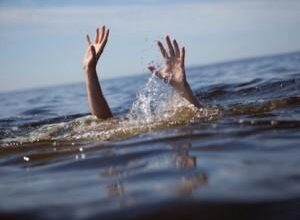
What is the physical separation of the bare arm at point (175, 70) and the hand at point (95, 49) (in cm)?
80

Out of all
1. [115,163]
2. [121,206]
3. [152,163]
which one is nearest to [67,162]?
[115,163]

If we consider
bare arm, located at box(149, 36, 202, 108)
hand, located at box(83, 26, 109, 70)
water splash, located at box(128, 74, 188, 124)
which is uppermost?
hand, located at box(83, 26, 109, 70)

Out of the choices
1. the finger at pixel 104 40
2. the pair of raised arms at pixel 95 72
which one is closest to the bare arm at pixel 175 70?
the pair of raised arms at pixel 95 72

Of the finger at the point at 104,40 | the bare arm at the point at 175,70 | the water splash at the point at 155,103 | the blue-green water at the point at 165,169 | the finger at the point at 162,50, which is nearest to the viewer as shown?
the blue-green water at the point at 165,169

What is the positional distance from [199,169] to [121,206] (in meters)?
0.85

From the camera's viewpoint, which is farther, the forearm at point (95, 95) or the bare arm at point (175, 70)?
the forearm at point (95, 95)

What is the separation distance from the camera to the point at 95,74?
22.2 feet

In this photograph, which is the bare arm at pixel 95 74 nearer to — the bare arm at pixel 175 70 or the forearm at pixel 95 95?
the forearm at pixel 95 95

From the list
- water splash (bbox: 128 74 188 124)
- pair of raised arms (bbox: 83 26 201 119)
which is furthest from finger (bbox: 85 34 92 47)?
water splash (bbox: 128 74 188 124)

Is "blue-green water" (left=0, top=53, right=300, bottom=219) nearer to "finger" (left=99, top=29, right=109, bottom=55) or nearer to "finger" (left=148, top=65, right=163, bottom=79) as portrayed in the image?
"finger" (left=148, top=65, right=163, bottom=79)

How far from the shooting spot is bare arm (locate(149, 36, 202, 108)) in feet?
20.9

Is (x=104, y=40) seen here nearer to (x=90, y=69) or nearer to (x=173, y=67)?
(x=90, y=69)

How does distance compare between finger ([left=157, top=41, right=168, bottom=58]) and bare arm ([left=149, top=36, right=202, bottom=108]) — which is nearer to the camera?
bare arm ([left=149, top=36, right=202, bottom=108])

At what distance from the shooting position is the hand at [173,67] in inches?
250
